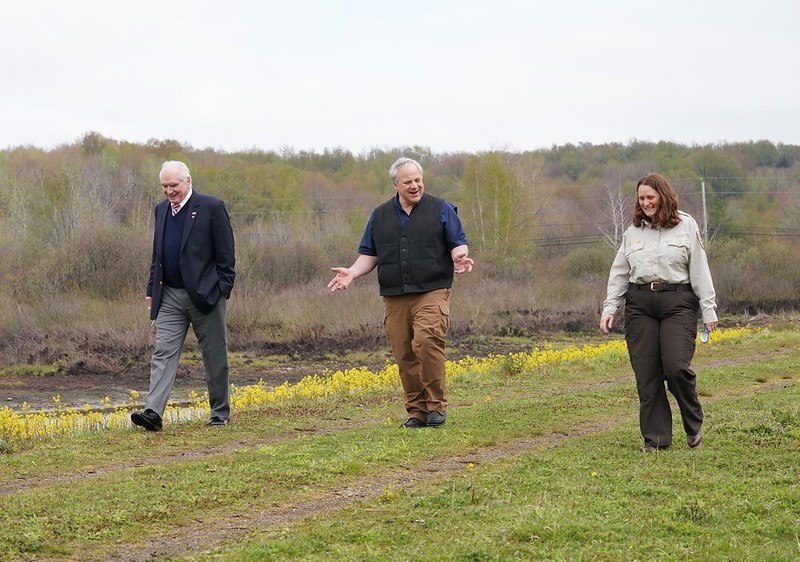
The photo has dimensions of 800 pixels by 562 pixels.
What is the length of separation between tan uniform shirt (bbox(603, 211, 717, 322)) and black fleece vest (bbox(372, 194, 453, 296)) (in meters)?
1.94

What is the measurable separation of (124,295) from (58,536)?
39.1 m

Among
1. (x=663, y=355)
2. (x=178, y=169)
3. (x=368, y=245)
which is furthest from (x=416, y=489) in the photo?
(x=178, y=169)

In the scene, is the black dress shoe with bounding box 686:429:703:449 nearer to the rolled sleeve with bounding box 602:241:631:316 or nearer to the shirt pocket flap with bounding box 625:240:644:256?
the rolled sleeve with bounding box 602:241:631:316

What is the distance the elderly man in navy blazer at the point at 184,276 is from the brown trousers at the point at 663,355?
400 centimetres

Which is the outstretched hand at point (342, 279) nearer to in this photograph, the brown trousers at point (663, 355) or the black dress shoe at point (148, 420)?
the black dress shoe at point (148, 420)

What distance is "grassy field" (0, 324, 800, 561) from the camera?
17.7 feet

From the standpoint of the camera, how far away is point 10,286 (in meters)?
44.2

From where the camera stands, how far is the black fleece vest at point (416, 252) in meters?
9.66

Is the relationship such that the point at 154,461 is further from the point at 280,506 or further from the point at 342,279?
the point at 342,279

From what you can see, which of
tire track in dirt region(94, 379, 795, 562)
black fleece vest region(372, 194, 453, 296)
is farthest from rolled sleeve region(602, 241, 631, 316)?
black fleece vest region(372, 194, 453, 296)

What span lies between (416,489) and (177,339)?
4.15 m

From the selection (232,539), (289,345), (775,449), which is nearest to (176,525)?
(232,539)

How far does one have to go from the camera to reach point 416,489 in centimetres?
689

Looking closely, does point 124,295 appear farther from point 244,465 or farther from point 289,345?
point 244,465
